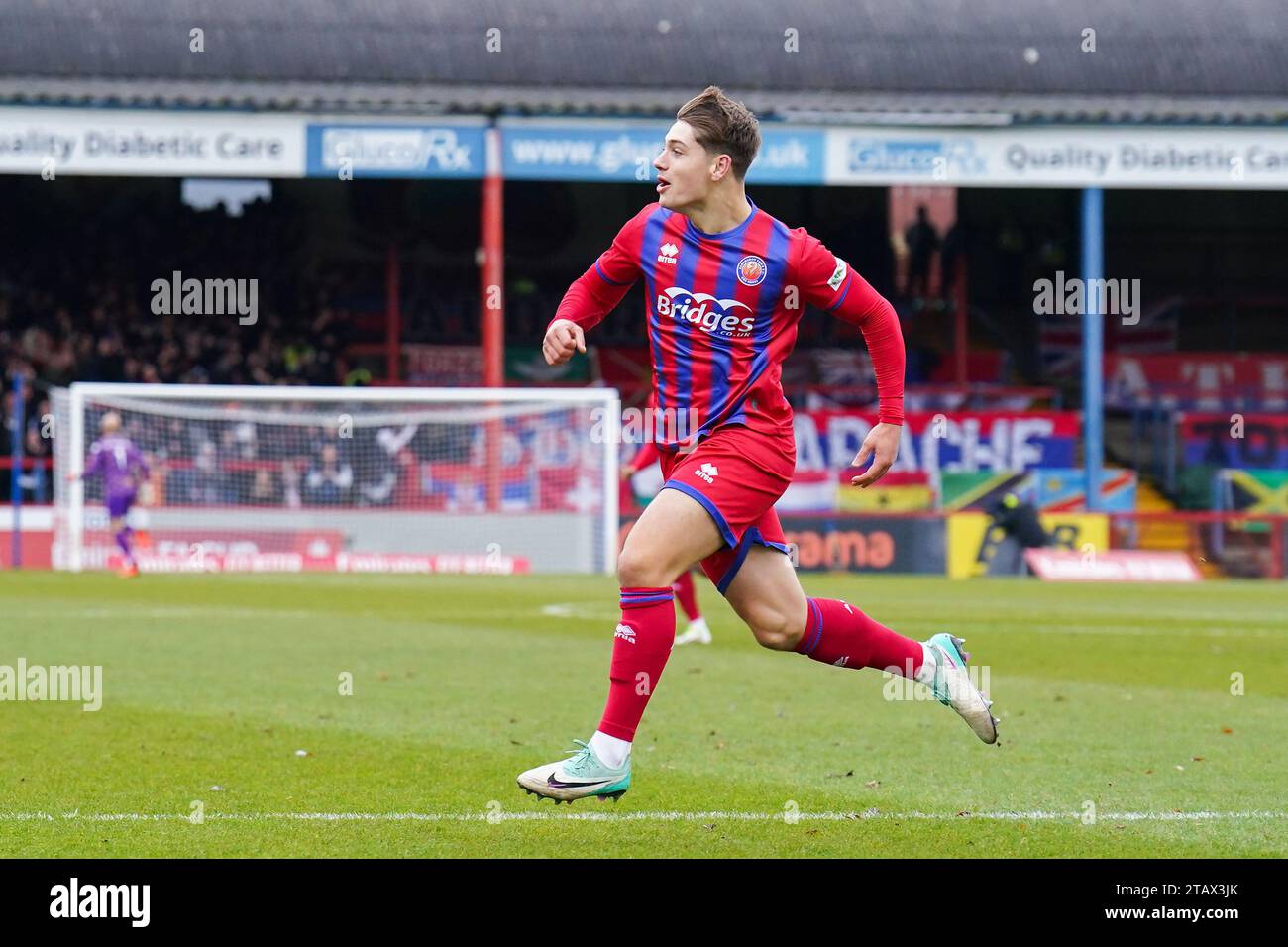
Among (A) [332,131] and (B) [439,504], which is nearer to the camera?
(B) [439,504]

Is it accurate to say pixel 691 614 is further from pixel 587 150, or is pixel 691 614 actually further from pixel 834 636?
pixel 587 150

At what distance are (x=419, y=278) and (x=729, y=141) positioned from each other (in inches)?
1067

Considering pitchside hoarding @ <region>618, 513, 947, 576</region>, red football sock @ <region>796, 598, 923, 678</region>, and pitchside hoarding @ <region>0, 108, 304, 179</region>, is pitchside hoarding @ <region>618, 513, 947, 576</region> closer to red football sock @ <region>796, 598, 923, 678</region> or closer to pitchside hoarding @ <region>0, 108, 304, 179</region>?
pitchside hoarding @ <region>0, 108, 304, 179</region>

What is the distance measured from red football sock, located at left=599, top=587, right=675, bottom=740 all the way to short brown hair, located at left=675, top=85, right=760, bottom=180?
134cm

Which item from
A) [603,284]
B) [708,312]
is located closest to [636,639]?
[708,312]

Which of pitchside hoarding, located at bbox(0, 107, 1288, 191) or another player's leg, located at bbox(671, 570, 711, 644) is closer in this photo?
another player's leg, located at bbox(671, 570, 711, 644)

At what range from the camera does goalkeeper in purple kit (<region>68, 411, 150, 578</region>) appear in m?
21.3

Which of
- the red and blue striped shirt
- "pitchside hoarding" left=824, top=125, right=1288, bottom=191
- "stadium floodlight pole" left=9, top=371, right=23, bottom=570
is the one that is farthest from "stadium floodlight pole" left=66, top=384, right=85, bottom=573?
the red and blue striped shirt

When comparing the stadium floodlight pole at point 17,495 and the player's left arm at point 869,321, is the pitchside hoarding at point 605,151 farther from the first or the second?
the player's left arm at point 869,321

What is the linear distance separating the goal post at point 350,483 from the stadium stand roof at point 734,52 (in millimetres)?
5002

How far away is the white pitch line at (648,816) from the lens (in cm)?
587

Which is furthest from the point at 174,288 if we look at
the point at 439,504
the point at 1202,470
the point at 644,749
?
the point at 644,749

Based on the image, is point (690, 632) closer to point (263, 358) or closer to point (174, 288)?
point (263, 358)

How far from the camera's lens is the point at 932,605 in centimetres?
1720
